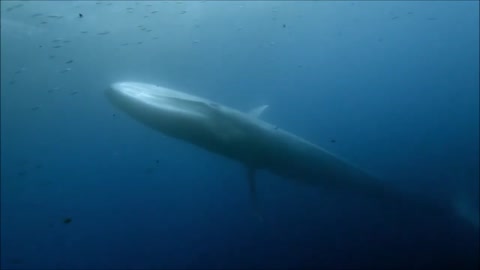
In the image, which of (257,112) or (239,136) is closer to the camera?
(239,136)

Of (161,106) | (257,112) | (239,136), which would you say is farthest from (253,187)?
(161,106)

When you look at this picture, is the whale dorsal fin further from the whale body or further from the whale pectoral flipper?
the whale pectoral flipper

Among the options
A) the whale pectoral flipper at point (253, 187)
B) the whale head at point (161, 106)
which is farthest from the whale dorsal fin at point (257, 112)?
the whale head at point (161, 106)

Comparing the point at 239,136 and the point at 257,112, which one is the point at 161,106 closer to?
the point at 239,136

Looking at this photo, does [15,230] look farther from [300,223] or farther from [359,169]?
[359,169]

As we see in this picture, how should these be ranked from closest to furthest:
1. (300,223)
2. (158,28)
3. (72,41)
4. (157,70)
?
(300,223) → (72,41) → (158,28) → (157,70)

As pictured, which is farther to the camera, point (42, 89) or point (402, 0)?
point (42, 89)

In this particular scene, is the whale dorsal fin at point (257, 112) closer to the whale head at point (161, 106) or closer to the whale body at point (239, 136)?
the whale body at point (239, 136)

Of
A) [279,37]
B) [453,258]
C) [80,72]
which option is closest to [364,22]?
[279,37]

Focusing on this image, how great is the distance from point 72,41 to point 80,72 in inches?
485

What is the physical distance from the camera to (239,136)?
680 cm

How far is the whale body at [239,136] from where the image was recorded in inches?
238

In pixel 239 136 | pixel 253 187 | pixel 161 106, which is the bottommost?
pixel 253 187

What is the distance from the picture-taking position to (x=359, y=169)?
8.73m
